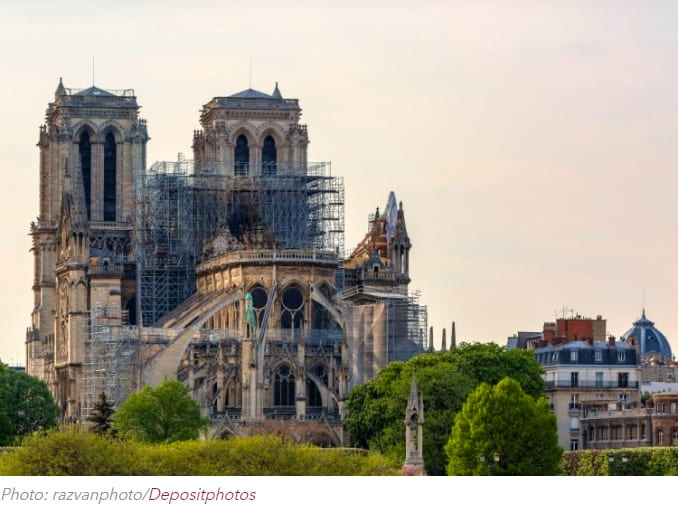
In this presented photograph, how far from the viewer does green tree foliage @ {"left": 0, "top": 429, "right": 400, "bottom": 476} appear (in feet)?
290

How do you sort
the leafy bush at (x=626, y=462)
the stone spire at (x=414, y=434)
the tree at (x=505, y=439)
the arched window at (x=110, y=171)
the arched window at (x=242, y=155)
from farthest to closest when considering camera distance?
the arched window at (x=110, y=171) → the arched window at (x=242, y=155) → the leafy bush at (x=626, y=462) → the tree at (x=505, y=439) → the stone spire at (x=414, y=434)

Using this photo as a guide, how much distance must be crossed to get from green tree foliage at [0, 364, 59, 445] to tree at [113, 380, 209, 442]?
8.36 m

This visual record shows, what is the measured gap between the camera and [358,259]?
146 metres

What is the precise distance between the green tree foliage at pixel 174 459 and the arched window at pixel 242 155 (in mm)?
56611

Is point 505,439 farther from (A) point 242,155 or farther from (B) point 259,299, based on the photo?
(A) point 242,155

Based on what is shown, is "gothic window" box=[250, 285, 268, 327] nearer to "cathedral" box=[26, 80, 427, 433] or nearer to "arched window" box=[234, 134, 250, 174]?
"cathedral" box=[26, 80, 427, 433]

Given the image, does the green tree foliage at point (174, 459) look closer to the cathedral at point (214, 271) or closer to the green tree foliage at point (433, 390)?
the green tree foliage at point (433, 390)

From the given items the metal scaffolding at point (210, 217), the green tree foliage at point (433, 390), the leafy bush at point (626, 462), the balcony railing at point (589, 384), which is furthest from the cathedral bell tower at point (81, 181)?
the leafy bush at point (626, 462)

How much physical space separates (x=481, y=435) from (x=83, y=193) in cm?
4860

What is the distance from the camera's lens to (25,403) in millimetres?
129500

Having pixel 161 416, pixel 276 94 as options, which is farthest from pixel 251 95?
pixel 161 416

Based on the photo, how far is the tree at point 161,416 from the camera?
11531 cm

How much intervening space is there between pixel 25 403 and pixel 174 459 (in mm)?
40127

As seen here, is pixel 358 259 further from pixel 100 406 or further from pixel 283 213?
pixel 100 406
